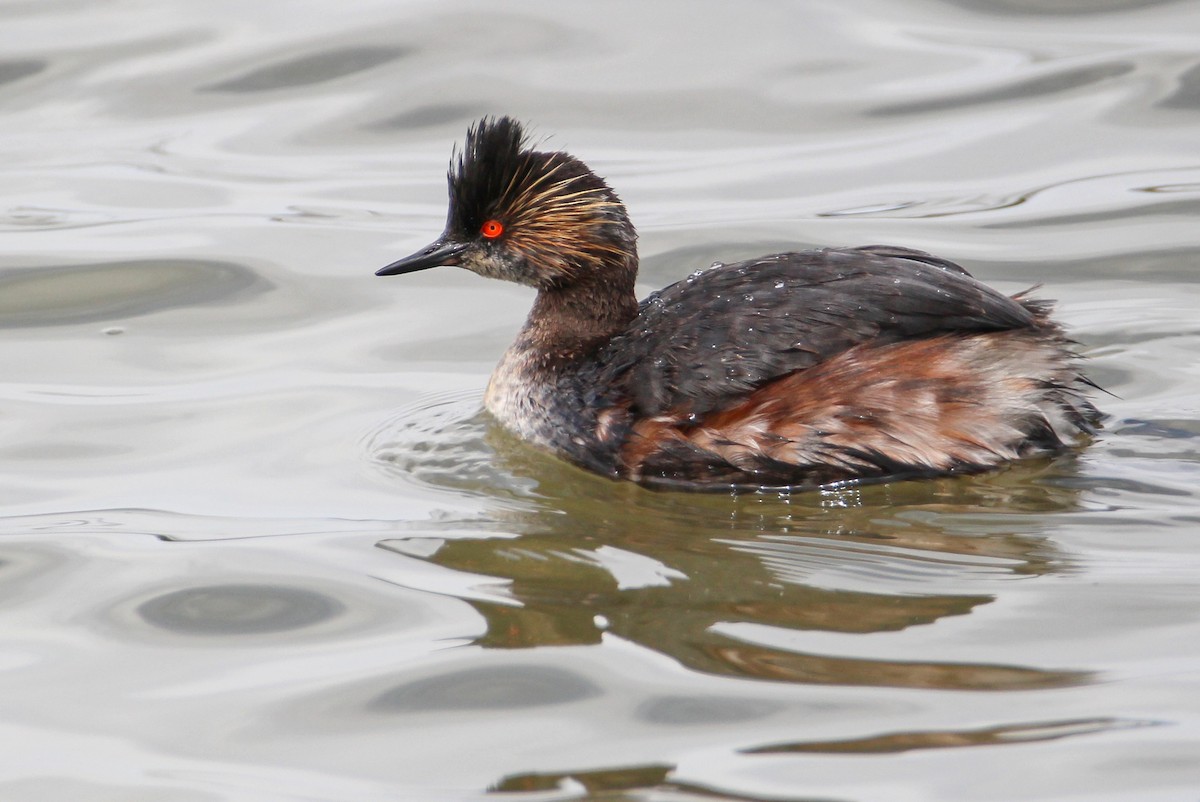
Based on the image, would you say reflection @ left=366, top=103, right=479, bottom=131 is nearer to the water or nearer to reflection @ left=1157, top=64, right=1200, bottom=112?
the water

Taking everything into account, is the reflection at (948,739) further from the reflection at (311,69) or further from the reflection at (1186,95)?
the reflection at (311,69)

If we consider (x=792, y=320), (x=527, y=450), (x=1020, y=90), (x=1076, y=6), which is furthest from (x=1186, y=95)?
(x=527, y=450)

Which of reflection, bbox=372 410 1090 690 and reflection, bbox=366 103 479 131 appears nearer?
reflection, bbox=372 410 1090 690

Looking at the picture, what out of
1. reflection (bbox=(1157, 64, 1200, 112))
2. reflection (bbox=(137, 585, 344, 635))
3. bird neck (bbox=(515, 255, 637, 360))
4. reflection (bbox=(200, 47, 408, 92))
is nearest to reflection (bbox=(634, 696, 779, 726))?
reflection (bbox=(137, 585, 344, 635))

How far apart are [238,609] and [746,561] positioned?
4.92 ft

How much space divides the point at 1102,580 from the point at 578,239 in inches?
94.4

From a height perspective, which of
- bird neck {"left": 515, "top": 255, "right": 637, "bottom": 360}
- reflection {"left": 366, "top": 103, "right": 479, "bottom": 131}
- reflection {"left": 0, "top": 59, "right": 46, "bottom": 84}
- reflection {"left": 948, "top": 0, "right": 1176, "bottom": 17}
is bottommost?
bird neck {"left": 515, "top": 255, "right": 637, "bottom": 360}

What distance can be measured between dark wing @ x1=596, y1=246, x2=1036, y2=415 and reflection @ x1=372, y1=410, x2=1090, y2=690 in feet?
1.26

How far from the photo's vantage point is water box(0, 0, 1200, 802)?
161 inches

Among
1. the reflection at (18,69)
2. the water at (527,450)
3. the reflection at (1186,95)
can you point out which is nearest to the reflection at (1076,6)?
the water at (527,450)

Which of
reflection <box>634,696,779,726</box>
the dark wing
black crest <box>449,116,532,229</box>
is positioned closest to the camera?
reflection <box>634,696,779,726</box>

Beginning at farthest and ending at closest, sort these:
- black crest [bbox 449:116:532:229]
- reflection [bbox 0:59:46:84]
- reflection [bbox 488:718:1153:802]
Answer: reflection [bbox 0:59:46:84] → black crest [bbox 449:116:532:229] → reflection [bbox 488:718:1153:802]

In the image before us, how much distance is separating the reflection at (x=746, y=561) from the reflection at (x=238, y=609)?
0.40 meters

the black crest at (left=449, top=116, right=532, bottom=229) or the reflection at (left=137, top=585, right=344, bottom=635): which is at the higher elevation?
the black crest at (left=449, top=116, right=532, bottom=229)
